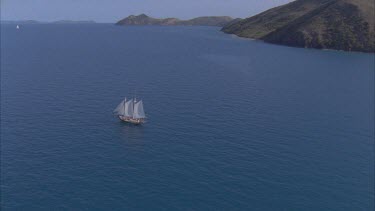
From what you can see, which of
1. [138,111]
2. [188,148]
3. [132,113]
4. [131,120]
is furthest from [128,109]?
[188,148]

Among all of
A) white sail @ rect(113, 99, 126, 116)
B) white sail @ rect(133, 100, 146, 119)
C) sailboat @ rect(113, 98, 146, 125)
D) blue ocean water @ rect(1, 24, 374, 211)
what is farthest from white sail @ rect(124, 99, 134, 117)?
blue ocean water @ rect(1, 24, 374, 211)

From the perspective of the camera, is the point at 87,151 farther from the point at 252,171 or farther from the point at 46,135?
the point at 252,171

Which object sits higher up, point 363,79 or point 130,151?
point 363,79

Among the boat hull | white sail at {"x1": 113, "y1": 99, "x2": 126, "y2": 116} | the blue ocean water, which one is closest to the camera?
the blue ocean water

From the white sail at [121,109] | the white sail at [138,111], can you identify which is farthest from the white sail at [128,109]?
the white sail at [138,111]

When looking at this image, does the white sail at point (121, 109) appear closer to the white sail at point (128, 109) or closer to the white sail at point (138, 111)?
the white sail at point (128, 109)

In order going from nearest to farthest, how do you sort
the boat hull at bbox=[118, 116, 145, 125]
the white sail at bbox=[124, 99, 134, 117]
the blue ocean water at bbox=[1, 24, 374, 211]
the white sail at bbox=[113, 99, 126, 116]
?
the blue ocean water at bbox=[1, 24, 374, 211], the boat hull at bbox=[118, 116, 145, 125], the white sail at bbox=[124, 99, 134, 117], the white sail at bbox=[113, 99, 126, 116]

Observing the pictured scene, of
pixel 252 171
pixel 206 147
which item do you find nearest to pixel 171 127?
pixel 206 147

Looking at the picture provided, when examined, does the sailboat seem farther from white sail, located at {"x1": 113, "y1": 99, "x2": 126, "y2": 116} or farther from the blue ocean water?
the blue ocean water
